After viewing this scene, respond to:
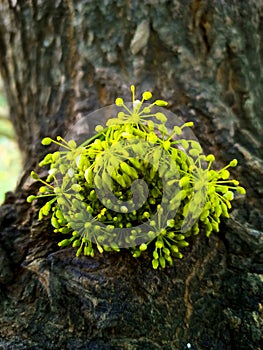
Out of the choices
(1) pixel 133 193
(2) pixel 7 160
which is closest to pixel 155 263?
(1) pixel 133 193

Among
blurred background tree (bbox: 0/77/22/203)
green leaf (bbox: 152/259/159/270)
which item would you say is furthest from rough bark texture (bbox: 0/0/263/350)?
blurred background tree (bbox: 0/77/22/203)

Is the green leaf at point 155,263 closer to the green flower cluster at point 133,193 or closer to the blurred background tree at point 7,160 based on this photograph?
the green flower cluster at point 133,193

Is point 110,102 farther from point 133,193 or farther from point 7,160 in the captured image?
point 7,160

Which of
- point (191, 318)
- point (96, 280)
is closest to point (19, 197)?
point (96, 280)

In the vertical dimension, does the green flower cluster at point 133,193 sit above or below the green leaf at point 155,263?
above

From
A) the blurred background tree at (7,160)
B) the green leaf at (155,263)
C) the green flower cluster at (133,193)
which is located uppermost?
the blurred background tree at (7,160)

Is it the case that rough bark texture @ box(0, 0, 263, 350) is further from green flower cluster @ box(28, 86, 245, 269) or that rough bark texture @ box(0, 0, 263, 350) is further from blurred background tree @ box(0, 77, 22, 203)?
blurred background tree @ box(0, 77, 22, 203)

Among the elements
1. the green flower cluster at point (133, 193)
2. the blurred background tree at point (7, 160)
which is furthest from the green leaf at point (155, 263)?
the blurred background tree at point (7, 160)
